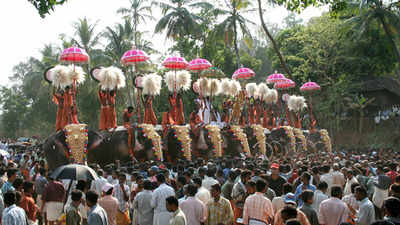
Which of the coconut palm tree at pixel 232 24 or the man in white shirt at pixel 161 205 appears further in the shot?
the coconut palm tree at pixel 232 24

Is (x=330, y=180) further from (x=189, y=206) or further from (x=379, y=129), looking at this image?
(x=379, y=129)

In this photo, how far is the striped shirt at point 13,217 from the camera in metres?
5.14

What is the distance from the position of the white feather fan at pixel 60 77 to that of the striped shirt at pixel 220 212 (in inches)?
300

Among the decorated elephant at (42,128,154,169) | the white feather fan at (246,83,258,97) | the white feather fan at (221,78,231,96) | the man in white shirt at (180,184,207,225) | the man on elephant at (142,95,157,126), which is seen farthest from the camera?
the white feather fan at (246,83,258,97)

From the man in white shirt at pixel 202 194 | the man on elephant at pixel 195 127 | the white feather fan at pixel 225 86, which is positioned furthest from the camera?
the white feather fan at pixel 225 86

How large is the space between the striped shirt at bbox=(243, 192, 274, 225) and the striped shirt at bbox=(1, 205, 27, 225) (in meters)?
2.79

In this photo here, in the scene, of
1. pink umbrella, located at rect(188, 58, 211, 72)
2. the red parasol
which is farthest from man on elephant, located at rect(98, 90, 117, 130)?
pink umbrella, located at rect(188, 58, 211, 72)

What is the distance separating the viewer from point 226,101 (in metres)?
17.7

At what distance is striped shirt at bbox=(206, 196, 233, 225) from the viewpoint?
587 cm

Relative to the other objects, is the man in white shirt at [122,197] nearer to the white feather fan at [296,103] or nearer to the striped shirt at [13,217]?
the striped shirt at [13,217]

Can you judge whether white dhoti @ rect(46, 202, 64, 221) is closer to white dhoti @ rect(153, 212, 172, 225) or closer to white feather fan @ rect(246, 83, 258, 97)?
white dhoti @ rect(153, 212, 172, 225)

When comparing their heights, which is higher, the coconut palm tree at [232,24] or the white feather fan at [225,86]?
the coconut palm tree at [232,24]

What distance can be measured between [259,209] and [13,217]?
2.99m

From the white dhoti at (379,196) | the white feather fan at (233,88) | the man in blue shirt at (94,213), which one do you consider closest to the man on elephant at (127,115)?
the white feather fan at (233,88)
